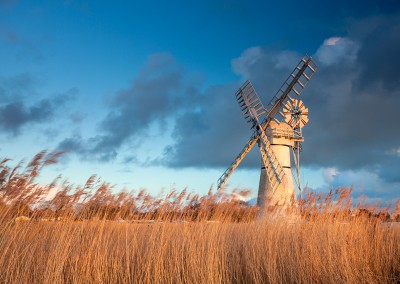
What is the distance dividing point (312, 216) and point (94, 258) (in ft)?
13.4

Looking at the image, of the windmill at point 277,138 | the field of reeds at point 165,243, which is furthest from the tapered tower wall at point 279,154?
the field of reeds at point 165,243

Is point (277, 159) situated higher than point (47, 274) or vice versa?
point (277, 159)

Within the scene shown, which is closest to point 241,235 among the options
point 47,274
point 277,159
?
point 47,274

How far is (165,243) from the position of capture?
5055 mm

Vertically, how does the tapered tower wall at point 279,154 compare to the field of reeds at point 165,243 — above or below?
above

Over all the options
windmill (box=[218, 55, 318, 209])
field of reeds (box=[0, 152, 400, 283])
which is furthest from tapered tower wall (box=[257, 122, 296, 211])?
field of reeds (box=[0, 152, 400, 283])

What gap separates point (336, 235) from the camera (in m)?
6.48

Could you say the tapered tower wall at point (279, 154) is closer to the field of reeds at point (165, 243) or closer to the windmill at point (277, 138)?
the windmill at point (277, 138)

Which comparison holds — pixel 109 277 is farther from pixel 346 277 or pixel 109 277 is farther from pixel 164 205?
pixel 346 277

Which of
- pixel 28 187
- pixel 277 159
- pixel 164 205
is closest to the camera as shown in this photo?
pixel 28 187

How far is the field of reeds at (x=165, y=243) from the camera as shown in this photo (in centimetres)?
455

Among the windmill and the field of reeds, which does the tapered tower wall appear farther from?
the field of reeds

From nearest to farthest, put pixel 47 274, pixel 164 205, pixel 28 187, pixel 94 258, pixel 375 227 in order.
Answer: pixel 47 274
pixel 94 258
pixel 28 187
pixel 164 205
pixel 375 227

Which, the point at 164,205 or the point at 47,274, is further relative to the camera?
the point at 164,205
